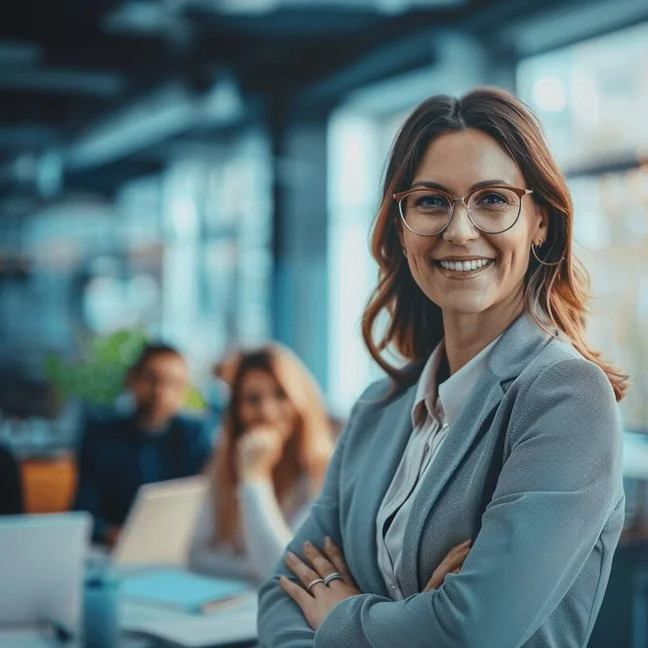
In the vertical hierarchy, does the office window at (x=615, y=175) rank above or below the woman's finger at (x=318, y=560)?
above

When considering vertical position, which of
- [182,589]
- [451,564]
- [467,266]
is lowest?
[182,589]

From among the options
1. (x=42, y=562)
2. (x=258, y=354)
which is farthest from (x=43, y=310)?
(x=42, y=562)

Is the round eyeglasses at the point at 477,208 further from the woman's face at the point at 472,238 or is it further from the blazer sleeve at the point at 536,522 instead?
the blazer sleeve at the point at 536,522

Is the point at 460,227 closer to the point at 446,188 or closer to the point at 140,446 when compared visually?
the point at 446,188

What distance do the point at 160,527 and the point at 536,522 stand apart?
1.97 metres

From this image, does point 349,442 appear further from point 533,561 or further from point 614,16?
point 614,16

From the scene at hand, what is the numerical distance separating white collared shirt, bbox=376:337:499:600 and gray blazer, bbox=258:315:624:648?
21 mm

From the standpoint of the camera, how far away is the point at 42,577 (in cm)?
232

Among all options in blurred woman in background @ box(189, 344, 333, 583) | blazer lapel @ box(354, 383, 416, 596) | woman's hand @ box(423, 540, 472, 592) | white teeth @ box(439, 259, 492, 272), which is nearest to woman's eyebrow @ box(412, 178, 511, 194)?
white teeth @ box(439, 259, 492, 272)

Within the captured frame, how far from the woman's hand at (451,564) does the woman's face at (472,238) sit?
1.13ft

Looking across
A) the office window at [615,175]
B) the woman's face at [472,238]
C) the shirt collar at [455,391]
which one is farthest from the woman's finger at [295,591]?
the office window at [615,175]

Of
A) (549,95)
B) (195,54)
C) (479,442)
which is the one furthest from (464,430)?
(195,54)

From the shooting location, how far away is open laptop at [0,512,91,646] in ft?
7.43

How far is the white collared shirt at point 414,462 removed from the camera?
1483mm
